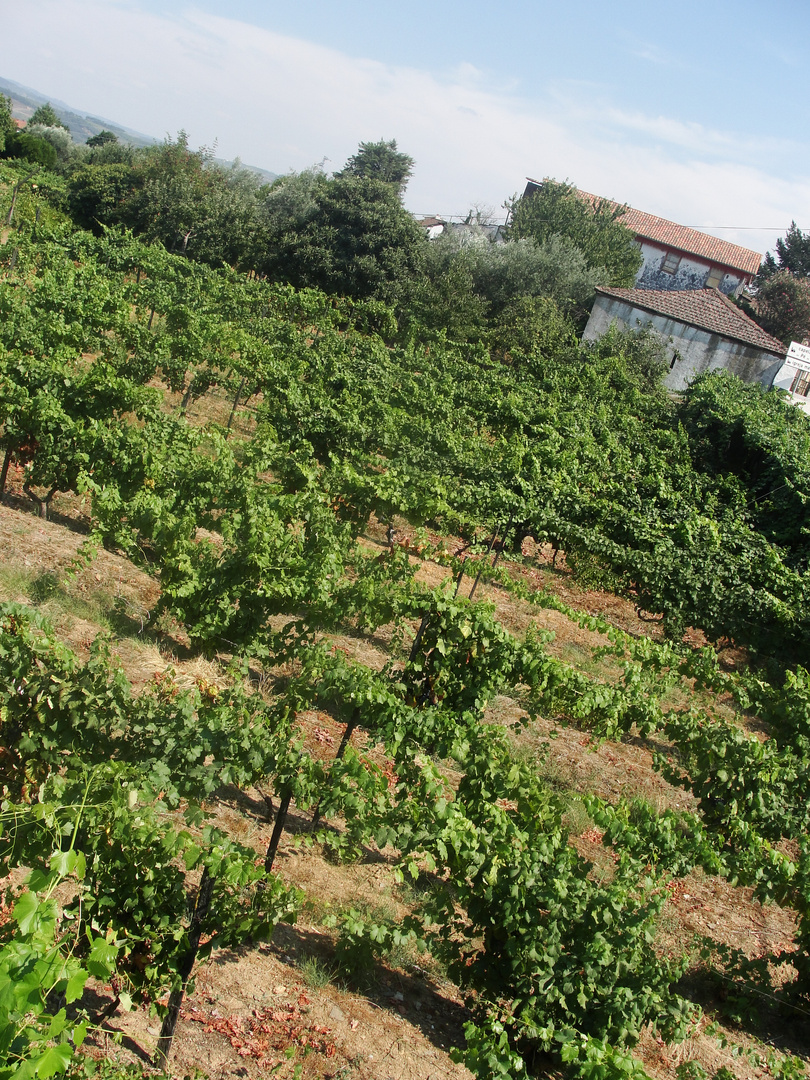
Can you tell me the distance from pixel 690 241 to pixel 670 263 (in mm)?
2046

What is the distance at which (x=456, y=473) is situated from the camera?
15109 millimetres

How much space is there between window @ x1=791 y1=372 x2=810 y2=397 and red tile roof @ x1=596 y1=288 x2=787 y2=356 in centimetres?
112

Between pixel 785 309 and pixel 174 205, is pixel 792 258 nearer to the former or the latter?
pixel 785 309

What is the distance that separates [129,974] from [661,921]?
4.62 metres

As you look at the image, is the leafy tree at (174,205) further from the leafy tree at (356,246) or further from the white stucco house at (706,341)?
the white stucco house at (706,341)

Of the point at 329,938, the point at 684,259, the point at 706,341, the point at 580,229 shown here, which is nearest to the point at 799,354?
the point at 706,341

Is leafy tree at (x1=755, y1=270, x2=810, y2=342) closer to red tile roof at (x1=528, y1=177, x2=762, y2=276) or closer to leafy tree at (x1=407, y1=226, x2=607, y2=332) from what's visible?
red tile roof at (x1=528, y1=177, x2=762, y2=276)

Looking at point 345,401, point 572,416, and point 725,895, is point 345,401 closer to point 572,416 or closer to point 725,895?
point 572,416

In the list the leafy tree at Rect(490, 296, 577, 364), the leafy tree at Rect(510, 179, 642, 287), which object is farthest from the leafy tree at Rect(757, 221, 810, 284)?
the leafy tree at Rect(490, 296, 577, 364)

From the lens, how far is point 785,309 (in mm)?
45500

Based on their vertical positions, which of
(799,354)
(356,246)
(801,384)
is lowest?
(356,246)

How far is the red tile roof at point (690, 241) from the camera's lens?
53.0 metres

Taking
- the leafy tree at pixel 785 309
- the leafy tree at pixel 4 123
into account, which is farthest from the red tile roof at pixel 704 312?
the leafy tree at pixel 4 123

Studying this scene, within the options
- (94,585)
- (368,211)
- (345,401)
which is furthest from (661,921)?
(368,211)
